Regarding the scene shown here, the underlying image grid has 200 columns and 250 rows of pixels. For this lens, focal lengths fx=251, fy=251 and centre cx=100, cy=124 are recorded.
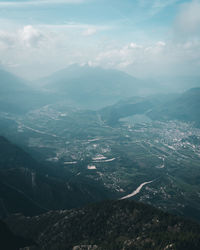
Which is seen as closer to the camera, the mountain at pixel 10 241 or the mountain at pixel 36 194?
the mountain at pixel 10 241

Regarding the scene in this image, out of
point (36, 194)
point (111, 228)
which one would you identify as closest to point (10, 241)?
point (111, 228)

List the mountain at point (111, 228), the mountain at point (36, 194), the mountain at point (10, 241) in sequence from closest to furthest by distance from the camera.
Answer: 1. the mountain at point (111, 228)
2. the mountain at point (10, 241)
3. the mountain at point (36, 194)

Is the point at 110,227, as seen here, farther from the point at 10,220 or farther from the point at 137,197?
the point at 137,197

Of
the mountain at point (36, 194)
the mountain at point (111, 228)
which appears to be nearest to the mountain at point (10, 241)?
the mountain at point (111, 228)

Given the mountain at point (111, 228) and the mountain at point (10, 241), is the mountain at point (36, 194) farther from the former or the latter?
the mountain at point (10, 241)

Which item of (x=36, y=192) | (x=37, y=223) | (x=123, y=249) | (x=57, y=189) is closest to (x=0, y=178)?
(x=36, y=192)

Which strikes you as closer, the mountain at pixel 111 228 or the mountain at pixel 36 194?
the mountain at pixel 111 228

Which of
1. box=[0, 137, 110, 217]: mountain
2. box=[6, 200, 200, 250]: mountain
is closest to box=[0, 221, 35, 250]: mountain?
box=[6, 200, 200, 250]: mountain

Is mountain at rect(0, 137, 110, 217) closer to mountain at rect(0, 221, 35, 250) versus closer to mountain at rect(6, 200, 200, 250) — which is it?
mountain at rect(6, 200, 200, 250)

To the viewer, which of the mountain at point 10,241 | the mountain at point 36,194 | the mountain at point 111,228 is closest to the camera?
the mountain at point 111,228
